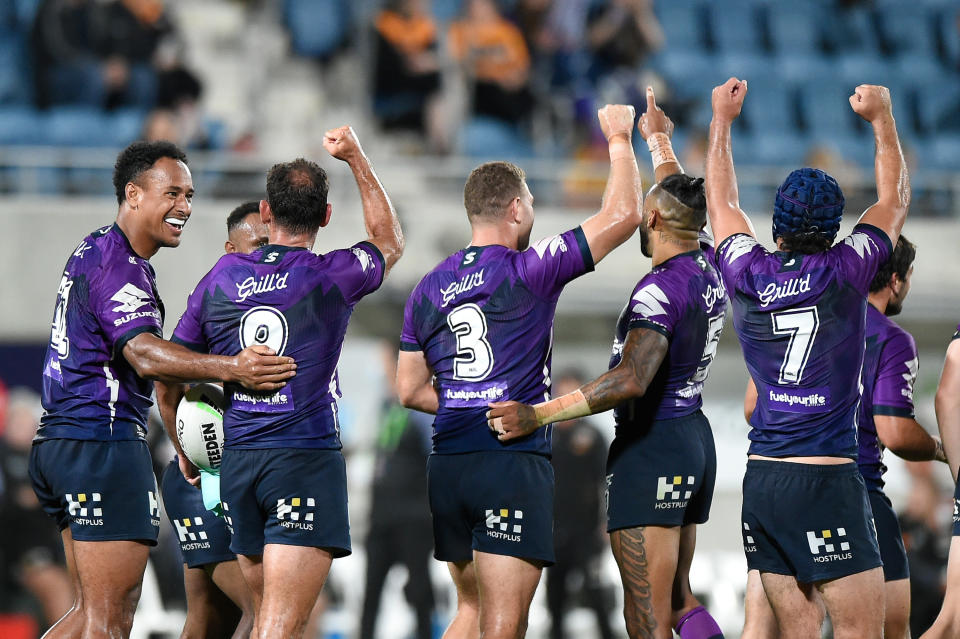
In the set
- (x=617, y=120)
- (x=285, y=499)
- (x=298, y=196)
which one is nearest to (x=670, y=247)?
(x=617, y=120)

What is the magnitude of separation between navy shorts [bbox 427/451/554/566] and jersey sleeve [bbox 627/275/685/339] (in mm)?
862

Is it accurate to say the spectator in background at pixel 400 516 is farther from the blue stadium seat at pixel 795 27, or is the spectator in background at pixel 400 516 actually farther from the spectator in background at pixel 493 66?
the blue stadium seat at pixel 795 27

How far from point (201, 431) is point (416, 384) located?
116 centimetres

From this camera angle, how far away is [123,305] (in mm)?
6016

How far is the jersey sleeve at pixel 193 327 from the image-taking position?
6000 millimetres

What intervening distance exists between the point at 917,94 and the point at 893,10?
1933 mm

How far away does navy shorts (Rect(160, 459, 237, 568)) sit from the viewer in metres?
6.69

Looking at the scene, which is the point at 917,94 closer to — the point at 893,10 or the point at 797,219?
the point at 893,10

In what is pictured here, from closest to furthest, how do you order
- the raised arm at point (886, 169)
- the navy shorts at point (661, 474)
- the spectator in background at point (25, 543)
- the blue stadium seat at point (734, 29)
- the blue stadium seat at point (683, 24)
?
the raised arm at point (886, 169), the navy shorts at point (661, 474), the spectator in background at point (25, 543), the blue stadium seat at point (683, 24), the blue stadium seat at point (734, 29)

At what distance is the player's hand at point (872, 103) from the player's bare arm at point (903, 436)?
5.76ft

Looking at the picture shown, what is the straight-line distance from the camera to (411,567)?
1184 centimetres

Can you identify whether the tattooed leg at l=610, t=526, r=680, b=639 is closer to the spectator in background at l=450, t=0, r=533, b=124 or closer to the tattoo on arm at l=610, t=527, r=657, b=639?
the tattoo on arm at l=610, t=527, r=657, b=639

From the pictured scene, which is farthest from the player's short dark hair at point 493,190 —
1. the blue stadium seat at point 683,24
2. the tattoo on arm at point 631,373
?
the blue stadium seat at point 683,24

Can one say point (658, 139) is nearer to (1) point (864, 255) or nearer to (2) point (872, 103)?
(2) point (872, 103)
